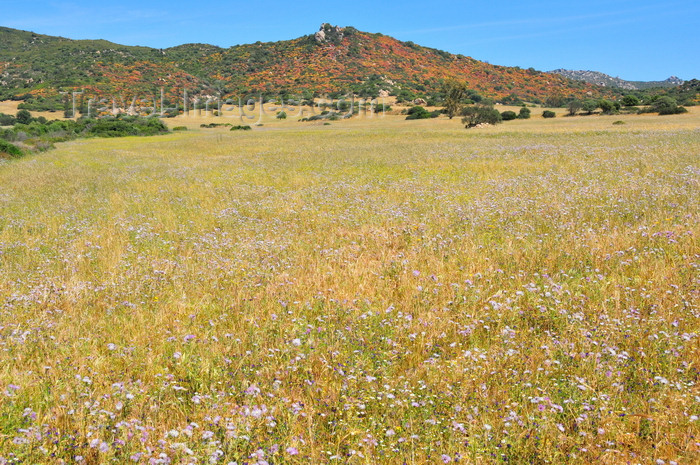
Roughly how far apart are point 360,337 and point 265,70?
165 metres

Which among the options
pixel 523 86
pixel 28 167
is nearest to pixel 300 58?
pixel 523 86

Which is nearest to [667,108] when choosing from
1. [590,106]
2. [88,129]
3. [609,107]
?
[609,107]

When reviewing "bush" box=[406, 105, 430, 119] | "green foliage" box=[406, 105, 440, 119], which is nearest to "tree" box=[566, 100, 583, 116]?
"green foliage" box=[406, 105, 440, 119]

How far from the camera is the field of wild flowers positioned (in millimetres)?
2963

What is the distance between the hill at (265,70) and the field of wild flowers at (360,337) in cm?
11501

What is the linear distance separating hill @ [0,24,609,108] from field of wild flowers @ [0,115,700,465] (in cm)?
11501

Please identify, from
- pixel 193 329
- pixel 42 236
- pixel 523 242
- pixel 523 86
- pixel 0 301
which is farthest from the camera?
pixel 523 86

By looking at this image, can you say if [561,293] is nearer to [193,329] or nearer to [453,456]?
[453,456]

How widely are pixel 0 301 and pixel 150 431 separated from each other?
407cm

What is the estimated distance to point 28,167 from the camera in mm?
24297

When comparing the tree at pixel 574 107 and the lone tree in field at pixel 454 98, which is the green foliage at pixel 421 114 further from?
the tree at pixel 574 107

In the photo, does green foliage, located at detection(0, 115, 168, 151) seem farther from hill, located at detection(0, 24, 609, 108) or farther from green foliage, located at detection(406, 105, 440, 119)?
hill, located at detection(0, 24, 609, 108)

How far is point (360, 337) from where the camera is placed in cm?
434

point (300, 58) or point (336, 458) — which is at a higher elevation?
point (300, 58)
